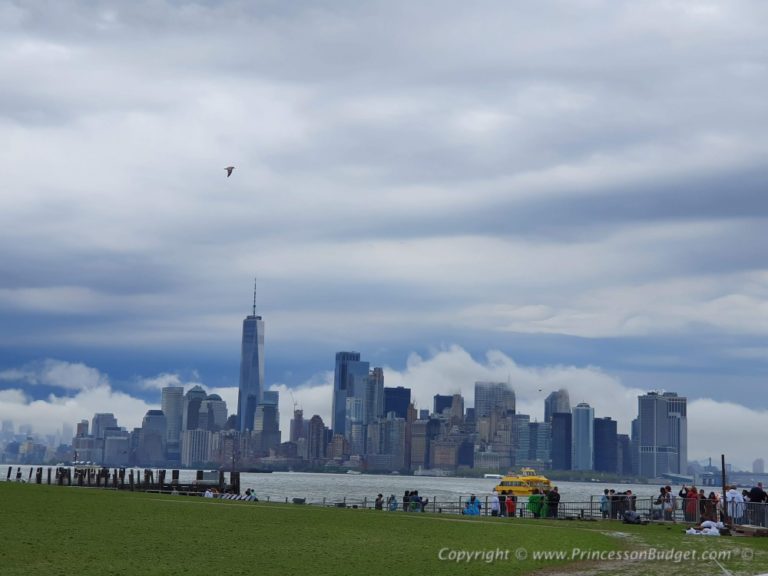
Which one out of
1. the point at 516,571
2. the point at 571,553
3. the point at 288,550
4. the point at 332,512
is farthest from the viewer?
the point at 332,512

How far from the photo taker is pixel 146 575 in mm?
22625

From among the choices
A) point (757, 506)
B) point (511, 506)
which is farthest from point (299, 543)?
point (511, 506)

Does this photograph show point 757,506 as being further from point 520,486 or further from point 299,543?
point 520,486

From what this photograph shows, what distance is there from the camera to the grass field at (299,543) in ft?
81.5

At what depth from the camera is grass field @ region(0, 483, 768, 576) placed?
81.5 feet

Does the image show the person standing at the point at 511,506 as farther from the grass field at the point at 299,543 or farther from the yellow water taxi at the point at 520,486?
the yellow water taxi at the point at 520,486

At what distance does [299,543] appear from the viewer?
30359 millimetres

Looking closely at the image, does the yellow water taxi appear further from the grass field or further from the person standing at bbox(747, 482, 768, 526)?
the grass field

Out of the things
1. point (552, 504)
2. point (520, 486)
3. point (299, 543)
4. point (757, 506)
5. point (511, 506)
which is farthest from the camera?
point (520, 486)

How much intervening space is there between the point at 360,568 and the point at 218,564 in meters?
3.39

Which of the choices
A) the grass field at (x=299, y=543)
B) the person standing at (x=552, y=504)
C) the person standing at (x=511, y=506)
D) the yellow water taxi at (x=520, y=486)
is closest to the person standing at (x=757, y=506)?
the grass field at (x=299, y=543)

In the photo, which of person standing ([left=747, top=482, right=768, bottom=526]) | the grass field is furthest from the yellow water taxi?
the grass field

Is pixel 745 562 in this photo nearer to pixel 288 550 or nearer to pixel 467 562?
pixel 467 562

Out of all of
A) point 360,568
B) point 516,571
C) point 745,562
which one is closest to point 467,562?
point 516,571
